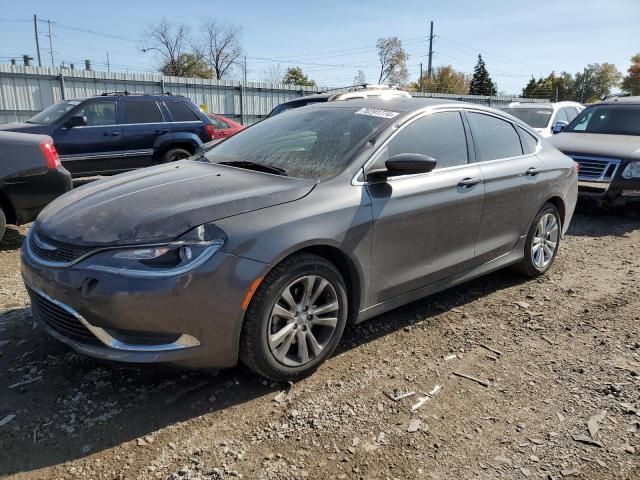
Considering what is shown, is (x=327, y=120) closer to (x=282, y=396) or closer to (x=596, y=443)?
(x=282, y=396)

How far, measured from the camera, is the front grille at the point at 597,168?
7426 mm

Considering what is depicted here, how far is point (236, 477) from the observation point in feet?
7.52

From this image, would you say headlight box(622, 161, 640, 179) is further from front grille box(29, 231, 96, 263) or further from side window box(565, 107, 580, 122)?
front grille box(29, 231, 96, 263)

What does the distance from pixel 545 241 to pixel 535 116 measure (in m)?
7.88

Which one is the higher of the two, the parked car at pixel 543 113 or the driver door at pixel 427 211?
the parked car at pixel 543 113

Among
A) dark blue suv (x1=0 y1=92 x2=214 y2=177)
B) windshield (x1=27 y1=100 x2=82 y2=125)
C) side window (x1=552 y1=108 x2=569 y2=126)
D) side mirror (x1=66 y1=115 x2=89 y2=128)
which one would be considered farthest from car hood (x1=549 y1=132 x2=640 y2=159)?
windshield (x1=27 y1=100 x2=82 y2=125)

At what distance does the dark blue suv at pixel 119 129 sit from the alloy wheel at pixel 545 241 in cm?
729

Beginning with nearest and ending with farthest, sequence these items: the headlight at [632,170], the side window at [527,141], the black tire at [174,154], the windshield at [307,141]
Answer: the windshield at [307,141] → the side window at [527,141] → the headlight at [632,170] → the black tire at [174,154]

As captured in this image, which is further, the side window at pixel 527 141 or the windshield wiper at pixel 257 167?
the side window at pixel 527 141

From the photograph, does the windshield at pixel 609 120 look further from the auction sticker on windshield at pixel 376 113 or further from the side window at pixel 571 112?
the auction sticker on windshield at pixel 376 113

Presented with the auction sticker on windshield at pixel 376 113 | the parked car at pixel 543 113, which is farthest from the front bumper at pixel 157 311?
the parked car at pixel 543 113

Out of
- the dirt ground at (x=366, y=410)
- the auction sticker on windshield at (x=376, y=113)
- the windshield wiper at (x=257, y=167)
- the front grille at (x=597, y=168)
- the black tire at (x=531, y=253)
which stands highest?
the auction sticker on windshield at (x=376, y=113)

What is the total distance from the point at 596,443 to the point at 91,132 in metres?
9.44

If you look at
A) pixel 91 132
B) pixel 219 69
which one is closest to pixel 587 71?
pixel 219 69
